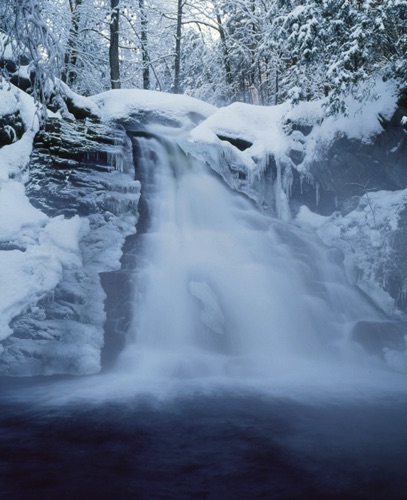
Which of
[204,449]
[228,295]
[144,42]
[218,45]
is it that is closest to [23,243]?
[228,295]

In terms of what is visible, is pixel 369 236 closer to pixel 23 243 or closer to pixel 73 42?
pixel 23 243

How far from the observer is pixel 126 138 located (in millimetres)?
12195

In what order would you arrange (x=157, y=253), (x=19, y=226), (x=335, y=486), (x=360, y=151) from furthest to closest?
(x=360, y=151)
(x=157, y=253)
(x=19, y=226)
(x=335, y=486)

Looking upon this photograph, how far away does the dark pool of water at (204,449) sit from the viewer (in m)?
3.39

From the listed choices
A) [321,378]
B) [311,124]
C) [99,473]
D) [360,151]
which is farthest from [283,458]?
[311,124]

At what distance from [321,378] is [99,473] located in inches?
169

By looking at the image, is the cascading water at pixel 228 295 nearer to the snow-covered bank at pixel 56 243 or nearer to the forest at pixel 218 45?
the snow-covered bank at pixel 56 243

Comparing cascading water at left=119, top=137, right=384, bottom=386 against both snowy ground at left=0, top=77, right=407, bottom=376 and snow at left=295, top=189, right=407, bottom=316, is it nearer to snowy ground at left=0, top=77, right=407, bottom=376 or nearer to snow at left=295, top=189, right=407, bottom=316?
snow at left=295, top=189, right=407, bottom=316

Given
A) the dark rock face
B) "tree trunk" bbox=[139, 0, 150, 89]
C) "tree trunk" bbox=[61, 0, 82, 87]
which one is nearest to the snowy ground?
the dark rock face

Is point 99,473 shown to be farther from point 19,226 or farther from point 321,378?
point 19,226

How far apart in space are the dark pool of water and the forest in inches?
145

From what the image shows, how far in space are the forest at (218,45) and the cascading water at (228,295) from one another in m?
3.46

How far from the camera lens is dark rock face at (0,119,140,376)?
6555 millimetres

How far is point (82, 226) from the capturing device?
8.84 meters
